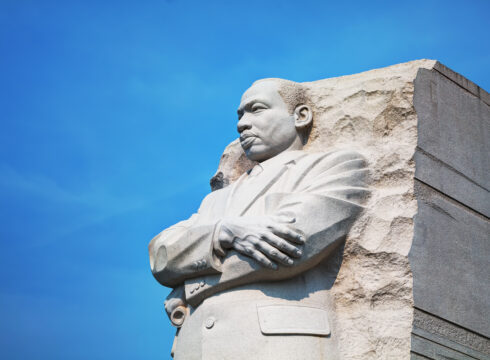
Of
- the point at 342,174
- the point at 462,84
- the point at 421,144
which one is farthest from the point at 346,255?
the point at 462,84

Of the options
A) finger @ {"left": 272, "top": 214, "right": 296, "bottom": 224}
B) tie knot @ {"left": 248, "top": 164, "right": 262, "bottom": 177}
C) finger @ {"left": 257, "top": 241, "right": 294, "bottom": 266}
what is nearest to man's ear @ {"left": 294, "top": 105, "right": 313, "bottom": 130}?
tie knot @ {"left": 248, "top": 164, "right": 262, "bottom": 177}

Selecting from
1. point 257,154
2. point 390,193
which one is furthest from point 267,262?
point 257,154

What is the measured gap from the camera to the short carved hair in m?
6.90

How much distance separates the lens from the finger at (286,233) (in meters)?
5.59

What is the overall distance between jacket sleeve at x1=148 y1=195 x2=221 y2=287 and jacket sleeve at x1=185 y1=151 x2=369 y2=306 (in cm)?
11

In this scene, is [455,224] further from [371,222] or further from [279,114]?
[279,114]

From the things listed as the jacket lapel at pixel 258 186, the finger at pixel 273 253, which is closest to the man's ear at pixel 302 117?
the jacket lapel at pixel 258 186

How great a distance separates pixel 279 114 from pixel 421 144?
1.33m

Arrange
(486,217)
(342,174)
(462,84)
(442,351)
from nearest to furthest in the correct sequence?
1. (442,351)
2. (342,174)
3. (486,217)
4. (462,84)

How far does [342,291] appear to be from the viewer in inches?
232

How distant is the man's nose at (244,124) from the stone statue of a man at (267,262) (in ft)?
1.52

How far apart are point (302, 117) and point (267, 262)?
1831 mm

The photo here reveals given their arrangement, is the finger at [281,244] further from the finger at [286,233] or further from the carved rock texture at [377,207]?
the carved rock texture at [377,207]

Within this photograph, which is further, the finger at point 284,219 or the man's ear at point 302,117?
the man's ear at point 302,117
